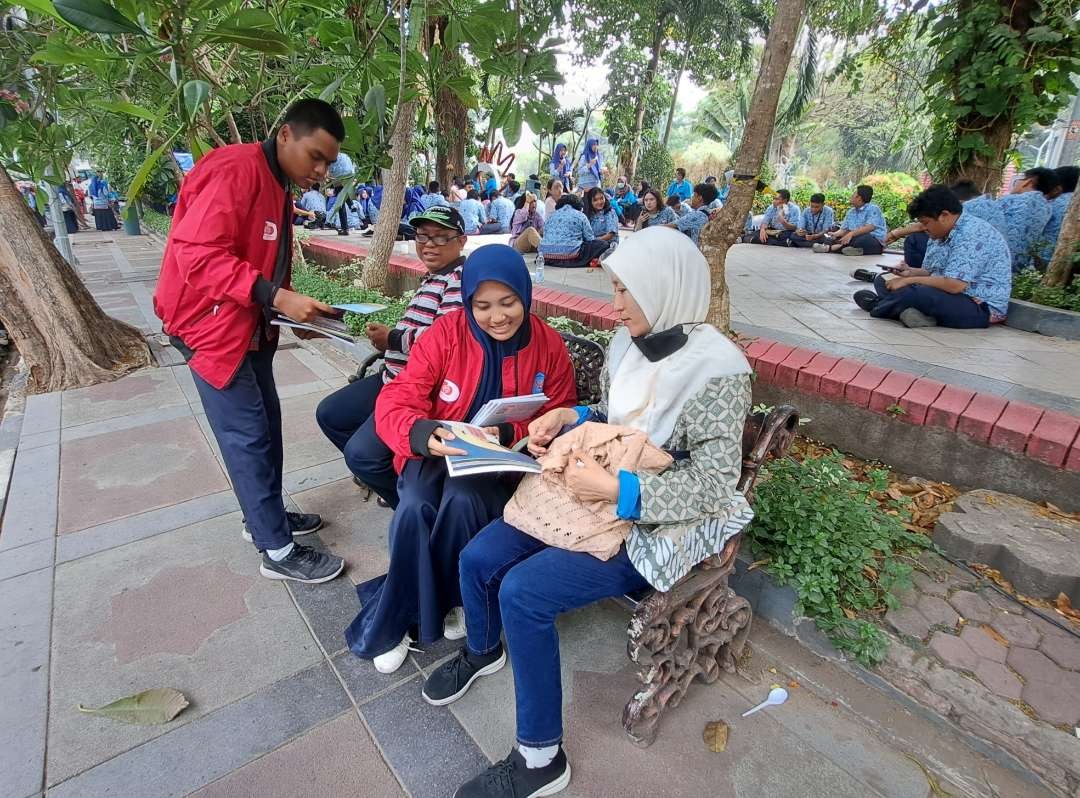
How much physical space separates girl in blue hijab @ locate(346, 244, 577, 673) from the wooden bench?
2.07 feet

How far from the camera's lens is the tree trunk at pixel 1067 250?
4336 millimetres

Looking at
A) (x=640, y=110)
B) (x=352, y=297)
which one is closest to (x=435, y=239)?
(x=352, y=297)

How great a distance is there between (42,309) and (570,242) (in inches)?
213

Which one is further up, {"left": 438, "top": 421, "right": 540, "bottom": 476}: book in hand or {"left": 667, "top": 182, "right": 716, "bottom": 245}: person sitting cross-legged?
{"left": 667, "top": 182, "right": 716, "bottom": 245}: person sitting cross-legged

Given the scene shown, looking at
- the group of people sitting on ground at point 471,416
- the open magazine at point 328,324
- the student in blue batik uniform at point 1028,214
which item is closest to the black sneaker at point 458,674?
the group of people sitting on ground at point 471,416

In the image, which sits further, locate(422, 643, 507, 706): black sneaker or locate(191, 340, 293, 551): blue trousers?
locate(191, 340, 293, 551): blue trousers

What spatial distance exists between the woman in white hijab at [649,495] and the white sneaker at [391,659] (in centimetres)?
51

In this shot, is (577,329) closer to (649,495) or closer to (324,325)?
(324,325)

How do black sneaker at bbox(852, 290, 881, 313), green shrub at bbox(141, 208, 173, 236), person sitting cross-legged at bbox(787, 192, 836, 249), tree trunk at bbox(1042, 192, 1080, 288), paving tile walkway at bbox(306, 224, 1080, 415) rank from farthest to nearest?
green shrub at bbox(141, 208, 173, 236) → person sitting cross-legged at bbox(787, 192, 836, 249) → black sneaker at bbox(852, 290, 881, 313) → tree trunk at bbox(1042, 192, 1080, 288) → paving tile walkway at bbox(306, 224, 1080, 415)

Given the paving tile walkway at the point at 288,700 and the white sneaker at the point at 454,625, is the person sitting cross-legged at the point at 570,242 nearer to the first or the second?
the paving tile walkway at the point at 288,700

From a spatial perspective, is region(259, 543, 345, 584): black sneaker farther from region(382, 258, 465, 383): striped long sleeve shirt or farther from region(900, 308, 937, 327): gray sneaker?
region(900, 308, 937, 327): gray sneaker

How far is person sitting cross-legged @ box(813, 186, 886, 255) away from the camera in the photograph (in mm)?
8656

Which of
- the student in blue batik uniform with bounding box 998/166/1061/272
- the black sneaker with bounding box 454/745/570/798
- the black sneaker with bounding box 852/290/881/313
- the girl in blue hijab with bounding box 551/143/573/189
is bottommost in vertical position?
the black sneaker with bounding box 454/745/570/798

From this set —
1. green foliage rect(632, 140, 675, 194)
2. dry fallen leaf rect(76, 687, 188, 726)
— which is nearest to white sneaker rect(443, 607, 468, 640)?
dry fallen leaf rect(76, 687, 188, 726)
